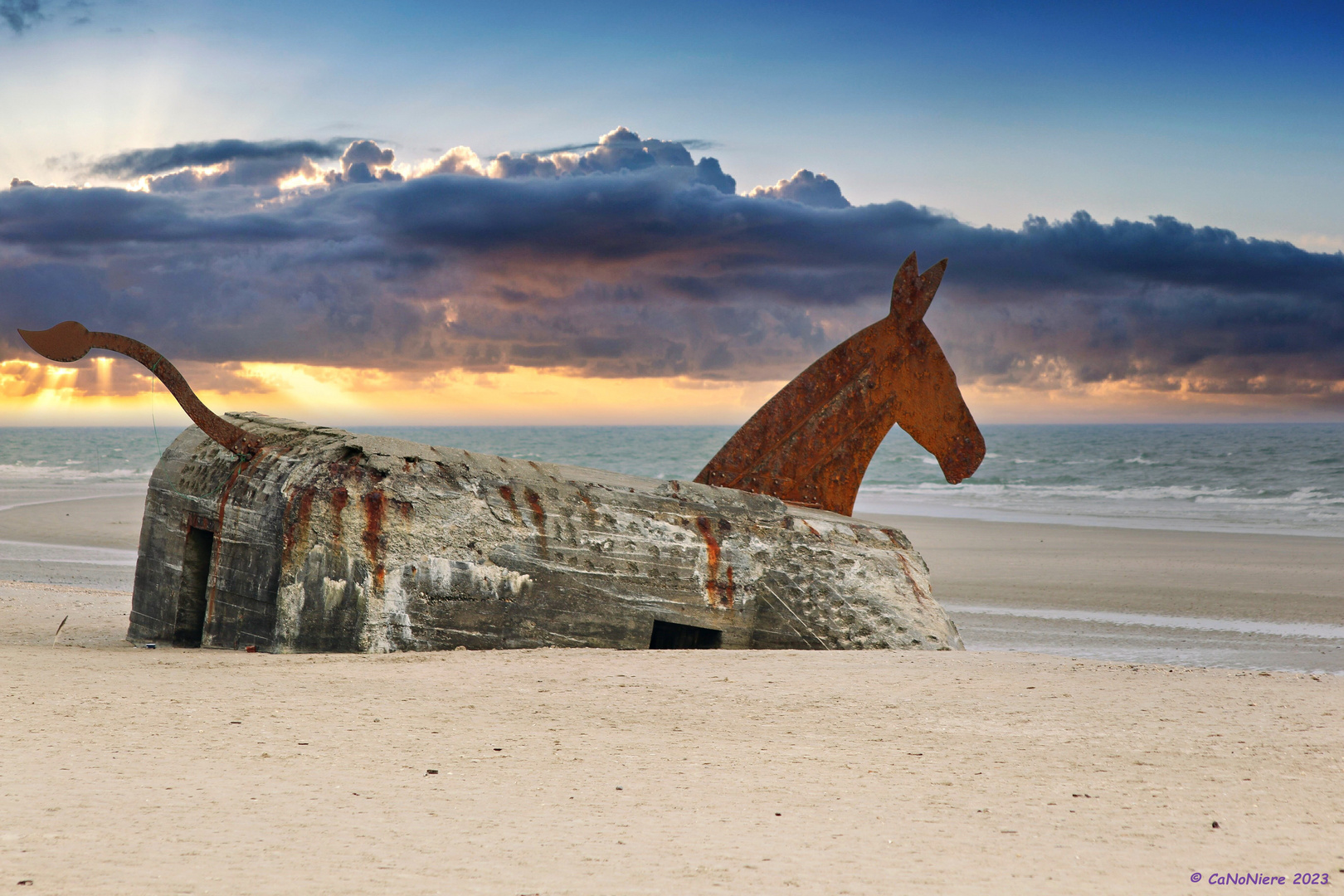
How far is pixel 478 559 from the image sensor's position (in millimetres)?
5082

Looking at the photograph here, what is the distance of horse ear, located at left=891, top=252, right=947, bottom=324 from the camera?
21.9ft

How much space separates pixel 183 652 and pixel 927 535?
13347mm

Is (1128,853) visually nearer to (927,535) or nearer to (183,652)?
(183,652)

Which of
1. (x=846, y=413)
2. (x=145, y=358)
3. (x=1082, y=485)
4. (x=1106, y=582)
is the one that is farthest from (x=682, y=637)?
(x=1082, y=485)

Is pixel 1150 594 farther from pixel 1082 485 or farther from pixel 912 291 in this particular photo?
pixel 1082 485

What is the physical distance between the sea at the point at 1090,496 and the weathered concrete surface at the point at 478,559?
234 centimetres

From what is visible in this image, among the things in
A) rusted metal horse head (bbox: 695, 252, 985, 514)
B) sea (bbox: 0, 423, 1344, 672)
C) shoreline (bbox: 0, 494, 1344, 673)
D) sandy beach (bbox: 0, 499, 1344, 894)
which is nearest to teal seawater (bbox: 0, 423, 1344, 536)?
sea (bbox: 0, 423, 1344, 672)

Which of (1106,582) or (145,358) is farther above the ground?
(145,358)

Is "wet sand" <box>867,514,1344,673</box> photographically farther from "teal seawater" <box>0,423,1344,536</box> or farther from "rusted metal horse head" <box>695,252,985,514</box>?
"teal seawater" <box>0,423,1344,536</box>

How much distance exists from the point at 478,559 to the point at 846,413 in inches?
107

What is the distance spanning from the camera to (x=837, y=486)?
664 centimetres

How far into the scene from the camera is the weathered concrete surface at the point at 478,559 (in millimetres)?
4949

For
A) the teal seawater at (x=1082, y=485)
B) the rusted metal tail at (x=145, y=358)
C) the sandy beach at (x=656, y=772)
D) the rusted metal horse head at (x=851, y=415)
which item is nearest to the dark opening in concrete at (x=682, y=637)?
the sandy beach at (x=656, y=772)

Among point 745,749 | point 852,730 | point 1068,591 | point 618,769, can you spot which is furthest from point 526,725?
point 1068,591
